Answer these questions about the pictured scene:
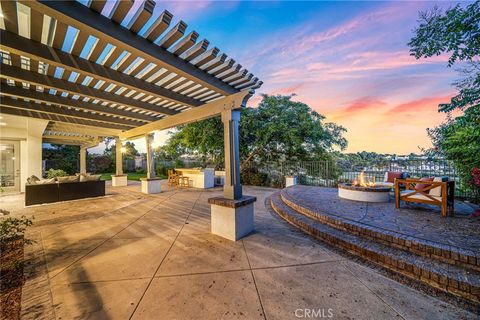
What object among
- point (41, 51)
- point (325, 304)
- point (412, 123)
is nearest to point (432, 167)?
point (412, 123)

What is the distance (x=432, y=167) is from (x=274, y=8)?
7181 mm

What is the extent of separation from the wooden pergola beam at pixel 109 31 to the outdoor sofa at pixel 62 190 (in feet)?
23.0

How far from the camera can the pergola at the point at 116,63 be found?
214cm

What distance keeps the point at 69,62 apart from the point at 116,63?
0.67 meters

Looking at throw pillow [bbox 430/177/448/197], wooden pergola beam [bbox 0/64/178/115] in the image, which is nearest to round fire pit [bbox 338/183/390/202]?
throw pillow [bbox 430/177/448/197]

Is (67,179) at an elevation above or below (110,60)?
below

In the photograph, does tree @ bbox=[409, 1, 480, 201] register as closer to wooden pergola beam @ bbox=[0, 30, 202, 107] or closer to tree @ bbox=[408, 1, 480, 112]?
tree @ bbox=[408, 1, 480, 112]

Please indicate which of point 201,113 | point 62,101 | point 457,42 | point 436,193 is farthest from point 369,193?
point 62,101

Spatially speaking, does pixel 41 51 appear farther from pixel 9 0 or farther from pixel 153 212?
pixel 153 212

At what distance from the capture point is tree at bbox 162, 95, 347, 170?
9.05m

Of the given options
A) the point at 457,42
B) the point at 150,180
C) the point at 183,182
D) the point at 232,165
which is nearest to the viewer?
the point at 232,165

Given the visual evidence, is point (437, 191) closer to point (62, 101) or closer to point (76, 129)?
point (62, 101)

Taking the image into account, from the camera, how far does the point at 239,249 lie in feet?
9.62

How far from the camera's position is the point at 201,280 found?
2152mm
